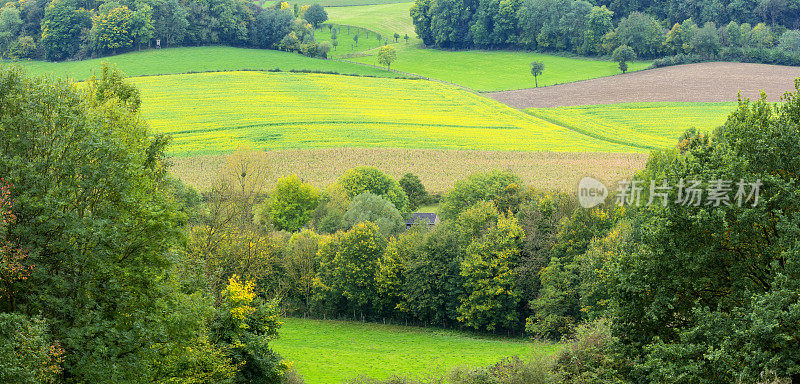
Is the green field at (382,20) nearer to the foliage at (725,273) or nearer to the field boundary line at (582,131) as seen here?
the field boundary line at (582,131)

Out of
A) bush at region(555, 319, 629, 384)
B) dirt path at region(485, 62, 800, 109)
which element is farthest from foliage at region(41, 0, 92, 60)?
bush at region(555, 319, 629, 384)

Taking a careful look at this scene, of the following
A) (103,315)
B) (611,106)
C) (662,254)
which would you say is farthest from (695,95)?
(103,315)

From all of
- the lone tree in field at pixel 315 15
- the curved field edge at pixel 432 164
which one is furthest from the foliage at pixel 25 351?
the lone tree in field at pixel 315 15

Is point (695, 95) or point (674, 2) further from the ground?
point (674, 2)

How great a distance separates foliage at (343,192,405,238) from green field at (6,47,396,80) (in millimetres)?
66820

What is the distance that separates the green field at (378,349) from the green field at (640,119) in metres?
48.5

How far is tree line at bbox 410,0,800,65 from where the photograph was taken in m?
134

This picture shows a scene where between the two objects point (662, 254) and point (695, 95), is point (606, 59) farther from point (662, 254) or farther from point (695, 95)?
point (662, 254)

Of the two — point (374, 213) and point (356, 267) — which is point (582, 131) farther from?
point (356, 267)

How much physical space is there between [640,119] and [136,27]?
3626 inches

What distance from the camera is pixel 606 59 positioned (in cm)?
14500

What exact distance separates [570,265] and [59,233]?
3830 cm

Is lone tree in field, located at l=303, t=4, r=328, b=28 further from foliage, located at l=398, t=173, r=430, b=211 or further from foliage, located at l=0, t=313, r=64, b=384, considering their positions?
foliage, located at l=0, t=313, r=64, b=384

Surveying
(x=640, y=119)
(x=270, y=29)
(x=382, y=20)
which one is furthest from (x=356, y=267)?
(x=382, y=20)
